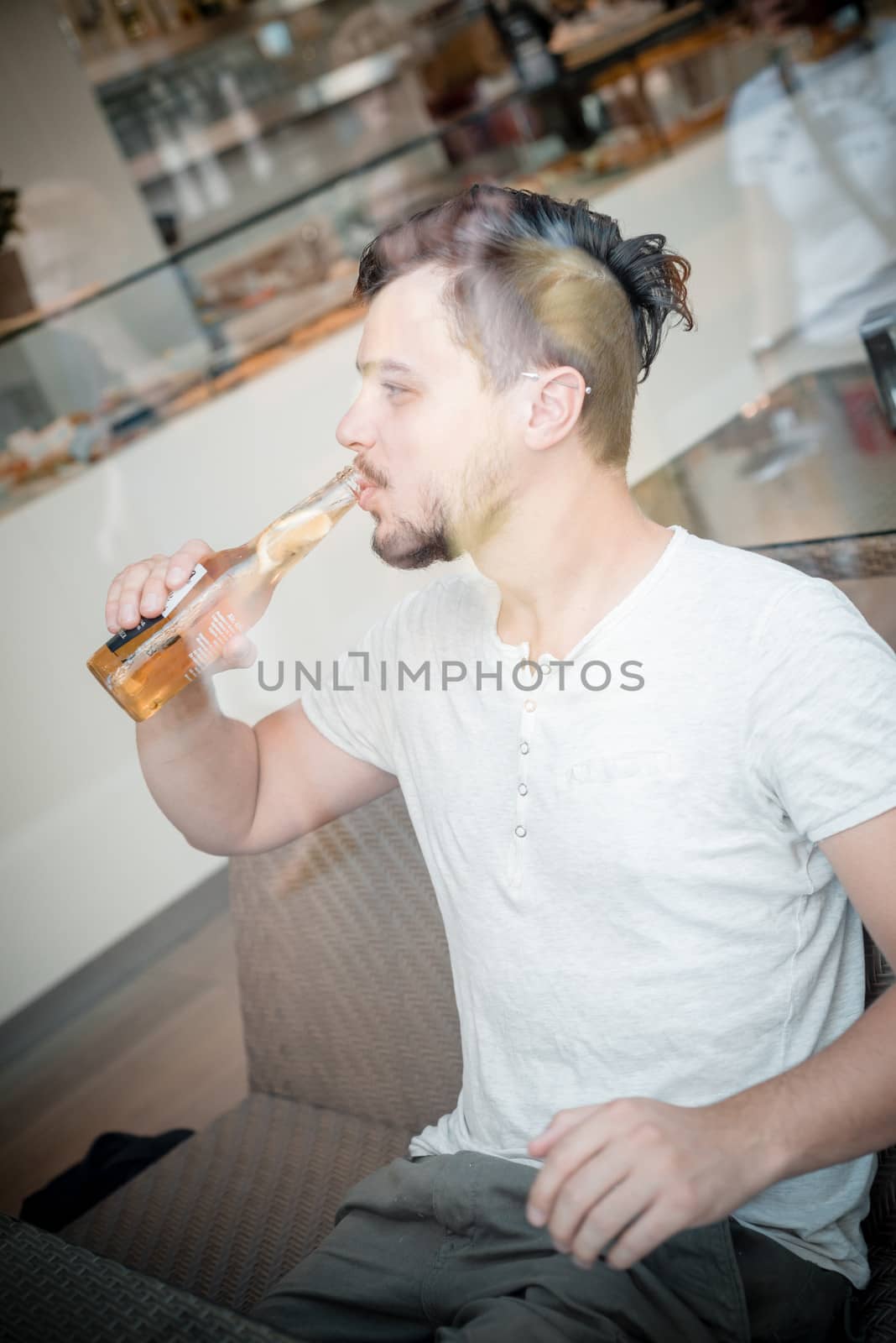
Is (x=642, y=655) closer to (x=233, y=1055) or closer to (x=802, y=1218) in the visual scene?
(x=802, y=1218)

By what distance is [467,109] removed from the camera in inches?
146

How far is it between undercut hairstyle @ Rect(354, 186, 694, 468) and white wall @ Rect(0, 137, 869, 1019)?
362 mm

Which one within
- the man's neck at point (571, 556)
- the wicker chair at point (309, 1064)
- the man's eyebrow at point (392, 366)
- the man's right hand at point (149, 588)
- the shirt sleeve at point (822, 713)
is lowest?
the wicker chair at point (309, 1064)

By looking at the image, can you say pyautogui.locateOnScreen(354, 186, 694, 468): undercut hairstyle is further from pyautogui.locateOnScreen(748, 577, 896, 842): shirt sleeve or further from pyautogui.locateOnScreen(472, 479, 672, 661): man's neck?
pyautogui.locateOnScreen(748, 577, 896, 842): shirt sleeve

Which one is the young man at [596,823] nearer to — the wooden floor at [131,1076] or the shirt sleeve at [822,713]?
the shirt sleeve at [822,713]

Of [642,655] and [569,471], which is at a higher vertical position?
[569,471]

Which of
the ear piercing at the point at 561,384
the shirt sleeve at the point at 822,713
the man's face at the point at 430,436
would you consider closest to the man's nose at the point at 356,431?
the man's face at the point at 430,436

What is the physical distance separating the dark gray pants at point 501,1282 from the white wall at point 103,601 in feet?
2.13

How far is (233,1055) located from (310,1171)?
14.7 inches

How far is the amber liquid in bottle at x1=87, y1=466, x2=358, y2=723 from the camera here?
0.83 metres

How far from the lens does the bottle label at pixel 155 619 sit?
82cm

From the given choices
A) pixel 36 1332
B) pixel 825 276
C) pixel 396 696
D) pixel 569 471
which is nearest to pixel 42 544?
pixel 396 696

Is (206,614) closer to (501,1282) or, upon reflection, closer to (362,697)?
(362,697)

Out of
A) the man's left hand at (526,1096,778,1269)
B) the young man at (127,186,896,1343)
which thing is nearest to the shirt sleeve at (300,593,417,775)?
the young man at (127,186,896,1343)
